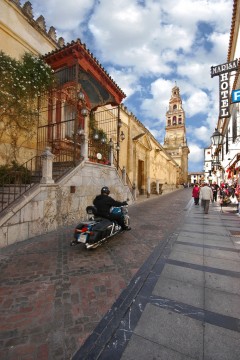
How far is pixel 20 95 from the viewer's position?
744 centimetres

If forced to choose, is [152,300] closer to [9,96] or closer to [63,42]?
[9,96]

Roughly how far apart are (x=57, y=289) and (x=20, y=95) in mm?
7404

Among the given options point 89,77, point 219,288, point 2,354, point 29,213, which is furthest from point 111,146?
point 2,354

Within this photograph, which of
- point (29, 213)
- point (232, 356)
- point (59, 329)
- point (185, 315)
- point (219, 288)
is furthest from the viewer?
point (29, 213)

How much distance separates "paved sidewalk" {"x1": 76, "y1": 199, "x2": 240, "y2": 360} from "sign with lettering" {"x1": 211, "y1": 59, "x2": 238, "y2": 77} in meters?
10.5

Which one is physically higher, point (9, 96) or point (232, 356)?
point (9, 96)

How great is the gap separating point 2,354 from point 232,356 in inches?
87.6

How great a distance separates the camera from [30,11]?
28.3ft

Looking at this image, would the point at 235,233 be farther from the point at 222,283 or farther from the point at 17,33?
the point at 17,33

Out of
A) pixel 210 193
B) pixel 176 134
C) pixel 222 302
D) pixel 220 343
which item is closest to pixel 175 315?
pixel 220 343

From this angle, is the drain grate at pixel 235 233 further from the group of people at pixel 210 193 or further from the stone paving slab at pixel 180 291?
the stone paving slab at pixel 180 291

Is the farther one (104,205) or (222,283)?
(104,205)

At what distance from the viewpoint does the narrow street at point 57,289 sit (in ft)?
6.54

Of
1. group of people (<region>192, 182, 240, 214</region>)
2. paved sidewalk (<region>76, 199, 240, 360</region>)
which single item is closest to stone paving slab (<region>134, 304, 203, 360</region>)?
paved sidewalk (<region>76, 199, 240, 360</region>)
